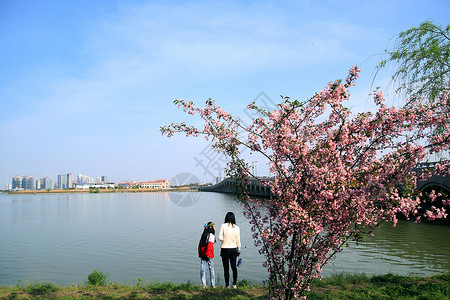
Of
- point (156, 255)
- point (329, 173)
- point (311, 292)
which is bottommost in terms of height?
point (156, 255)

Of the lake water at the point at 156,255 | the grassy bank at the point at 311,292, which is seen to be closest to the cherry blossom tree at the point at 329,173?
the grassy bank at the point at 311,292

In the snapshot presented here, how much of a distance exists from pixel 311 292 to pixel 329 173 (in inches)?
184

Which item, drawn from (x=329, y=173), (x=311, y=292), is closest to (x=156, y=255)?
(x=311, y=292)

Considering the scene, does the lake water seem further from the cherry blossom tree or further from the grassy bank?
the cherry blossom tree

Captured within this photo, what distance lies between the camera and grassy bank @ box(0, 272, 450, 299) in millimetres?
8062

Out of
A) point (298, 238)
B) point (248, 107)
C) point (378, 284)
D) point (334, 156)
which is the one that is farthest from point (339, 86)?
point (378, 284)

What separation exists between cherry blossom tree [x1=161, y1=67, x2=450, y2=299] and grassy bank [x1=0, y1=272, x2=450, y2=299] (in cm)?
292

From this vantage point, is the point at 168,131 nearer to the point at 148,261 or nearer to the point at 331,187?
the point at 331,187

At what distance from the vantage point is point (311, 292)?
27.5 ft

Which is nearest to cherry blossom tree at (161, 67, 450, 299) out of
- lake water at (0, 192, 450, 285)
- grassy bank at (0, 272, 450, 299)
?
grassy bank at (0, 272, 450, 299)

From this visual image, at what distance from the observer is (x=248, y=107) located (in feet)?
20.4

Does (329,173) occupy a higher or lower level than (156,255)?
higher

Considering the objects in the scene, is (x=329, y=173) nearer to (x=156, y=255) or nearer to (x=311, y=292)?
(x=311, y=292)

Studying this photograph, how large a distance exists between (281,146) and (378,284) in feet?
21.4
